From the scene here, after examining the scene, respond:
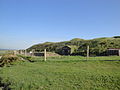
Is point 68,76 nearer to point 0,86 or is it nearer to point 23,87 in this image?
point 23,87

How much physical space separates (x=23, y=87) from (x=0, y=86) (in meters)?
2.37

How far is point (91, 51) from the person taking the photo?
31.2m

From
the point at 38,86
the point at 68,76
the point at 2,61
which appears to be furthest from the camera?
the point at 2,61

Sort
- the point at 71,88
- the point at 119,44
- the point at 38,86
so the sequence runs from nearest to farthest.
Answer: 1. the point at 71,88
2. the point at 38,86
3. the point at 119,44

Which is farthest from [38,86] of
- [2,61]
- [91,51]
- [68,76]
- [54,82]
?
[91,51]

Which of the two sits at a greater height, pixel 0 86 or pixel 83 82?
pixel 83 82

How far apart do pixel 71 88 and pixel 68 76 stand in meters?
1.77

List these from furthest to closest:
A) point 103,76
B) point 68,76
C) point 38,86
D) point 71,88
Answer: point 68,76
point 103,76
point 38,86
point 71,88

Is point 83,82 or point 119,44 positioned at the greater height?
point 119,44

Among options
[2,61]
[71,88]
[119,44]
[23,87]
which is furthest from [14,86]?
[119,44]

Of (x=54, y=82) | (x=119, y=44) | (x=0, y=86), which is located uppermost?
(x=119, y=44)

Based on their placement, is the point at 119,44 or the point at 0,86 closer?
the point at 0,86

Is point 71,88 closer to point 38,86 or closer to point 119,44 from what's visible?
point 38,86

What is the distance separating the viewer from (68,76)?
7.81 metres
